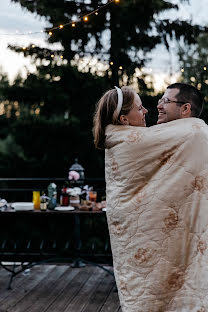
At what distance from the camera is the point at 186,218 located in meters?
1.87

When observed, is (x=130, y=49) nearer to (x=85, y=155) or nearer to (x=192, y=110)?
(x=85, y=155)

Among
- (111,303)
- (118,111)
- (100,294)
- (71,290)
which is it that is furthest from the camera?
(71,290)

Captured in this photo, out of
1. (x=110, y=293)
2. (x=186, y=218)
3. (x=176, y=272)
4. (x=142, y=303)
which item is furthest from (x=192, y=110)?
(x=110, y=293)

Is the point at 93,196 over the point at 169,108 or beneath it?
beneath

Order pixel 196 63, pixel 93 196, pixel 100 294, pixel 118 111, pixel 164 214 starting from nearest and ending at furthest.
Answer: pixel 164 214, pixel 118 111, pixel 100 294, pixel 93 196, pixel 196 63

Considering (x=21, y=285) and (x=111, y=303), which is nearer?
(x=111, y=303)

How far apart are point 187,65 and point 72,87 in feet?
7.12

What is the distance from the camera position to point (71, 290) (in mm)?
4203

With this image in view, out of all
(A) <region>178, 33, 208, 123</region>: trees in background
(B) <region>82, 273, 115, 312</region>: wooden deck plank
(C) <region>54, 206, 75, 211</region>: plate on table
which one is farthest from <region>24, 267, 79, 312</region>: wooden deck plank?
(A) <region>178, 33, 208, 123</region>: trees in background

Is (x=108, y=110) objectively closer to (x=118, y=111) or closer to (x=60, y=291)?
(x=118, y=111)

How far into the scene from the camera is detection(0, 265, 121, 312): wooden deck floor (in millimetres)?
3768

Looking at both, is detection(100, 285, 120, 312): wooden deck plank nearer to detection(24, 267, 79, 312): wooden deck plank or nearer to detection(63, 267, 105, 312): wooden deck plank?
detection(63, 267, 105, 312): wooden deck plank

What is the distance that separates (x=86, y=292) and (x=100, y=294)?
5.4 inches

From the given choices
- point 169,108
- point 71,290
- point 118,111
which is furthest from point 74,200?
point 118,111
